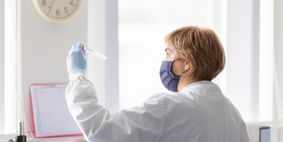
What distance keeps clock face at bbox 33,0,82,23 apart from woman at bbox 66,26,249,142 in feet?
1.55

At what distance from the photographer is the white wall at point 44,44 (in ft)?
5.05

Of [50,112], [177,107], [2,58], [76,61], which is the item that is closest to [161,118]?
[177,107]

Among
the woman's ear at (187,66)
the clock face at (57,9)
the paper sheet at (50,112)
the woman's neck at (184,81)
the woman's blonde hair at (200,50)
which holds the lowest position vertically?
the paper sheet at (50,112)

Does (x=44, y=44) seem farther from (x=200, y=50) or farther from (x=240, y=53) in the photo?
(x=240, y=53)

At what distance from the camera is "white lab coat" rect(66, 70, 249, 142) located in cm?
92

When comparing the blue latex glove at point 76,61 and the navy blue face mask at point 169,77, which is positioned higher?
the blue latex glove at point 76,61

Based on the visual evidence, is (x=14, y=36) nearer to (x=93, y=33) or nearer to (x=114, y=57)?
(x=93, y=33)

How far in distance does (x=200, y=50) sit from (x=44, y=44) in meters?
0.91

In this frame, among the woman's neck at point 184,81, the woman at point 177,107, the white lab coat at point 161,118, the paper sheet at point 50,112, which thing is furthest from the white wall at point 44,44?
the woman's neck at point 184,81

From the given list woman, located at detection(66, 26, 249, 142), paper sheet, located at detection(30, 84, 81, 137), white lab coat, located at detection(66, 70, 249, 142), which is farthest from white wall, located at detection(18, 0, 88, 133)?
white lab coat, located at detection(66, 70, 249, 142)

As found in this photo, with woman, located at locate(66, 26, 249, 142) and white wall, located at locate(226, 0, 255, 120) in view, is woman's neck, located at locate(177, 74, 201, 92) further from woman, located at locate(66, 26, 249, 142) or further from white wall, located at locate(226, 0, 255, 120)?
white wall, located at locate(226, 0, 255, 120)

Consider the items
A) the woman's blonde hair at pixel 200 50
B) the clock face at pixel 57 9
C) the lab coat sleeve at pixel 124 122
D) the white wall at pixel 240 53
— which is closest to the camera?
the lab coat sleeve at pixel 124 122

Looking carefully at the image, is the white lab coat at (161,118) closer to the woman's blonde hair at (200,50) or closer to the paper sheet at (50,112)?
the woman's blonde hair at (200,50)

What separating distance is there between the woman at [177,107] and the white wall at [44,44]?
47cm
